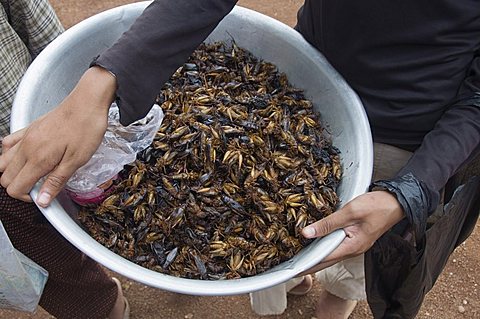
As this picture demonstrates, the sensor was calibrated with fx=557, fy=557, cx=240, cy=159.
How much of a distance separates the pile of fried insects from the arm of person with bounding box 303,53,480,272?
104 mm

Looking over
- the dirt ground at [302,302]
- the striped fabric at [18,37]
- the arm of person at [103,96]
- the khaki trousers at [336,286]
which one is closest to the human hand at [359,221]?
the khaki trousers at [336,286]

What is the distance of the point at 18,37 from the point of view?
5.37 ft

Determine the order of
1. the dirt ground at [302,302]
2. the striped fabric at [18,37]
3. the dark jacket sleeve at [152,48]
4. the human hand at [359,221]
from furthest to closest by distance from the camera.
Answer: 1. the dirt ground at [302,302]
2. the striped fabric at [18,37]
3. the human hand at [359,221]
4. the dark jacket sleeve at [152,48]

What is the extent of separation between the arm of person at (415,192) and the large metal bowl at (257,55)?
0.15ft

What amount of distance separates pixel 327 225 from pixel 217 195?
29cm

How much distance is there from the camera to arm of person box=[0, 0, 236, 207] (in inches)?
45.5

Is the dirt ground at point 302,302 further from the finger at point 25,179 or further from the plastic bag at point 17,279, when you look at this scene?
the finger at point 25,179

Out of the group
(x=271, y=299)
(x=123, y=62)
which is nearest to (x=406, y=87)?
(x=123, y=62)

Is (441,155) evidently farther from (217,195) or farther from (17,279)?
(17,279)

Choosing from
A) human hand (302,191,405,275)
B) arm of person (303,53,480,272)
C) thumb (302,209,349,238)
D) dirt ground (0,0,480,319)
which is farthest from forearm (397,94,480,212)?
dirt ground (0,0,480,319)

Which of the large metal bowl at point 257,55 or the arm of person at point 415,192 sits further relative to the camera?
the arm of person at point 415,192

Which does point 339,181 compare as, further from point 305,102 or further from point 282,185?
point 305,102

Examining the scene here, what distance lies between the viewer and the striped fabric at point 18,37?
1571 mm

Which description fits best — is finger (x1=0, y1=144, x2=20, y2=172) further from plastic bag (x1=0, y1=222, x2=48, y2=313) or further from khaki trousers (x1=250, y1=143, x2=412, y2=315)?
khaki trousers (x1=250, y1=143, x2=412, y2=315)
